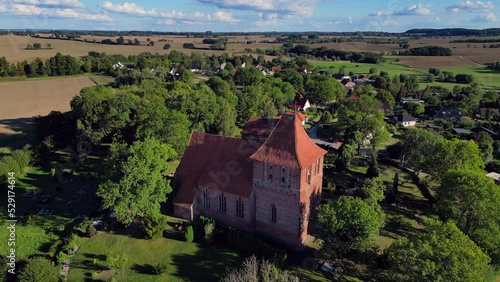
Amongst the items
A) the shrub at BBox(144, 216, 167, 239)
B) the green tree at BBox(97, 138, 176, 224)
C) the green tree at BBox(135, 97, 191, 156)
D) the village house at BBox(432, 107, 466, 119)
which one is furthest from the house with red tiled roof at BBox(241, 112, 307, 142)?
the village house at BBox(432, 107, 466, 119)

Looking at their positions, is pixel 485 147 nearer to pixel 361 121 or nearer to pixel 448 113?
pixel 361 121

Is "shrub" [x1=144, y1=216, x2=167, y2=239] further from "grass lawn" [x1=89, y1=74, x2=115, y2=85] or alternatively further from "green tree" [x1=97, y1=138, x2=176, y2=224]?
"grass lawn" [x1=89, y1=74, x2=115, y2=85]

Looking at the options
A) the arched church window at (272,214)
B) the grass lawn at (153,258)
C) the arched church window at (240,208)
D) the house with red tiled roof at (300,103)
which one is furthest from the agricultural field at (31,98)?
the arched church window at (272,214)

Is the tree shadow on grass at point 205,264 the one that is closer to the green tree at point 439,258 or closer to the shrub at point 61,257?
the shrub at point 61,257

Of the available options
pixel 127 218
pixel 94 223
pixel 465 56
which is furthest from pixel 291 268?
pixel 465 56

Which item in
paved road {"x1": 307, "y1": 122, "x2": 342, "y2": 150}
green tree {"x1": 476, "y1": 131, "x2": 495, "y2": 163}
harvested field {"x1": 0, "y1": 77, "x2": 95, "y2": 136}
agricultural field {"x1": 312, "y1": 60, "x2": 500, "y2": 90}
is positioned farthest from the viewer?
agricultural field {"x1": 312, "y1": 60, "x2": 500, "y2": 90}

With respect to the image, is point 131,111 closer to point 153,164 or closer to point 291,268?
point 153,164

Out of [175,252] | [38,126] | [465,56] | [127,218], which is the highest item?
[465,56]
